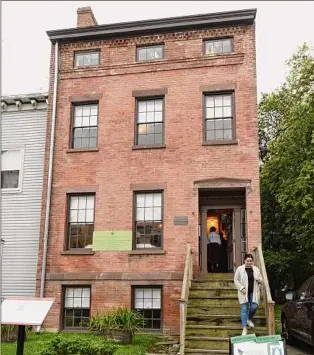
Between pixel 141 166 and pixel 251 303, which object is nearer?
pixel 251 303

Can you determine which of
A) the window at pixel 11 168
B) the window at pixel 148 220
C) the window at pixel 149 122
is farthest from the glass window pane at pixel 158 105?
the window at pixel 11 168

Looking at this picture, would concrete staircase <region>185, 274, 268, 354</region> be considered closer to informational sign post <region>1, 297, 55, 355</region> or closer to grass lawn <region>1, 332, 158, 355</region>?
grass lawn <region>1, 332, 158, 355</region>

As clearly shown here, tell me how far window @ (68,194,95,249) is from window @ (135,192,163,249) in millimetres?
1506

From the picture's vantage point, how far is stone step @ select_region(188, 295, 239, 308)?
11883mm

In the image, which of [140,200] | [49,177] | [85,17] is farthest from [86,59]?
[140,200]

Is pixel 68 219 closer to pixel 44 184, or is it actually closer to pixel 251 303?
pixel 44 184

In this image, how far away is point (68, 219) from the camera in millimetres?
14930

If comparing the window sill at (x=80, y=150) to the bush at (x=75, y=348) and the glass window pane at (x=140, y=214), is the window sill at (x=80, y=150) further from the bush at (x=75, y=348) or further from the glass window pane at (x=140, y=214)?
the bush at (x=75, y=348)

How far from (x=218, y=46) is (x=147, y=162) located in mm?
4485

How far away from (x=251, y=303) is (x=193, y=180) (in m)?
4.58

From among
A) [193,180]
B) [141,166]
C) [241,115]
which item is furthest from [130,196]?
[241,115]

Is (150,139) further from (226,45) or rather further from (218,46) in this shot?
(226,45)

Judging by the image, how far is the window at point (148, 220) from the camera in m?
14.2

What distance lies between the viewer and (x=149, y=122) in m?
15.0
